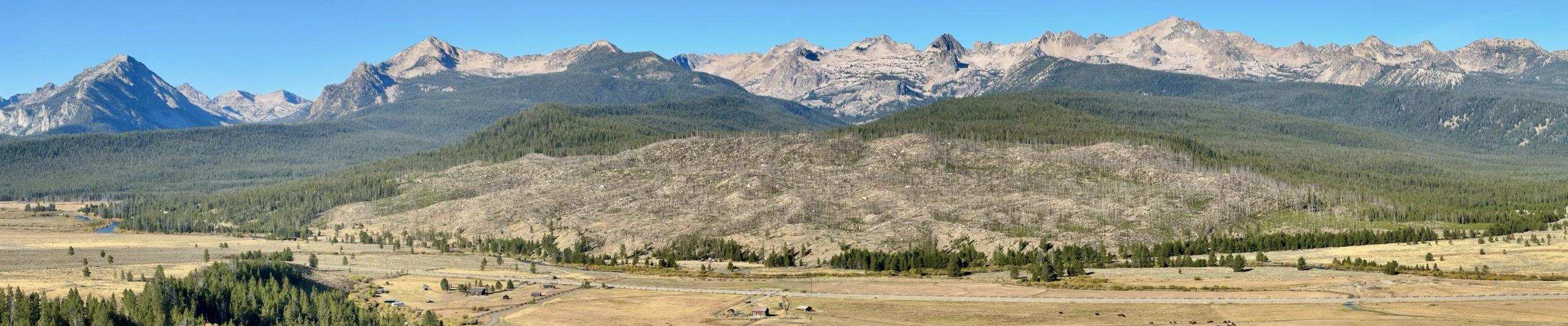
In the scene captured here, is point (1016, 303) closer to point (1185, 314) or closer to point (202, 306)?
point (1185, 314)

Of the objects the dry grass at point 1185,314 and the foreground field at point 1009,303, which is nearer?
the dry grass at point 1185,314

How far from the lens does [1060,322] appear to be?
160m

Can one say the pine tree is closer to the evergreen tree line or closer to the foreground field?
the evergreen tree line

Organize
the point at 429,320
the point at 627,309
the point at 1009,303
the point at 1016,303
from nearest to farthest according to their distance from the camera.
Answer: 1. the point at 429,320
2. the point at 1016,303
3. the point at 1009,303
4. the point at 627,309

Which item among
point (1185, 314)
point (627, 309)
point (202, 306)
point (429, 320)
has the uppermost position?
point (202, 306)

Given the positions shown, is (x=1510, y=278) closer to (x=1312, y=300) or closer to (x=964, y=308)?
(x=1312, y=300)

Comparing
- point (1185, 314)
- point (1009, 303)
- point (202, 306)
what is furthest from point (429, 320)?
point (1185, 314)

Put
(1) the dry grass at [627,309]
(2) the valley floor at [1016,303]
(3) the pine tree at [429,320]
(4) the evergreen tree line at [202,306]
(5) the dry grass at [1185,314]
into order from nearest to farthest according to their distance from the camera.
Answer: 1. (4) the evergreen tree line at [202,306]
2. (5) the dry grass at [1185,314]
3. (3) the pine tree at [429,320]
4. (2) the valley floor at [1016,303]
5. (1) the dry grass at [627,309]

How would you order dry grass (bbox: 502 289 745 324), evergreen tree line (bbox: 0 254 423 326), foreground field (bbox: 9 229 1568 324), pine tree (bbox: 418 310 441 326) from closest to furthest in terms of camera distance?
evergreen tree line (bbox: 0 254 423 326)
pine tree (bbox: 418 310 441 326)
foreground field (bbox: 9 229 1568 324)
dry grass (bbox: 502 289 745 324)

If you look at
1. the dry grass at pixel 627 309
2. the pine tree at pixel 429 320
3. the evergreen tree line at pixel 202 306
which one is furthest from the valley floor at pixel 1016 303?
the evergreen tree line at pixel 202 306

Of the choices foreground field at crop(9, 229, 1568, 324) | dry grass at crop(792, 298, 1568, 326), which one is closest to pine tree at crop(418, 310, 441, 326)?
foreground field at crop(9, 229, 1568, 324)

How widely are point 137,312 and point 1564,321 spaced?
152 metres

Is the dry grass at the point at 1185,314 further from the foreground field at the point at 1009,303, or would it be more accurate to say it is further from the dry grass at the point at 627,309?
the dry grass at the point at 627,309

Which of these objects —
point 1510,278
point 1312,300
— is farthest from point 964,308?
point 1510,278
